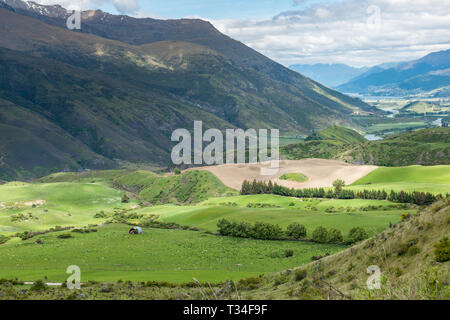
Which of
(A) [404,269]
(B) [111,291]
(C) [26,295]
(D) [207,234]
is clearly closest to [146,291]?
(B) [111,291]

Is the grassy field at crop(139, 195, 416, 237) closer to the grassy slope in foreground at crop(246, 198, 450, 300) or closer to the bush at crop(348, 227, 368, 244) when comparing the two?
the bush at crop(348, 227, 368, 244)

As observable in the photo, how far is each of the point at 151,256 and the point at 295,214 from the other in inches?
2359

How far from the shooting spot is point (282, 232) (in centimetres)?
11812

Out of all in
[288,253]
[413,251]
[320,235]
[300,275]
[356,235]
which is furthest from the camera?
[320,235]

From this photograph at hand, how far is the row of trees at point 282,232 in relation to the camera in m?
104

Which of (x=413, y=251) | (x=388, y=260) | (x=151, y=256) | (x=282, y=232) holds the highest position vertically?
(x=413, y=251)

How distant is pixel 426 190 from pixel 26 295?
154059mm

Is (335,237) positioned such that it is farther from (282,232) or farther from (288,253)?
(288,253)

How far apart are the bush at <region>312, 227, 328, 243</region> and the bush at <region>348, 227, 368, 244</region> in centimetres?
567

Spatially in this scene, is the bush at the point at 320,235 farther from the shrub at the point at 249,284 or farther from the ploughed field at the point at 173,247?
the shrub at the point at 249,284

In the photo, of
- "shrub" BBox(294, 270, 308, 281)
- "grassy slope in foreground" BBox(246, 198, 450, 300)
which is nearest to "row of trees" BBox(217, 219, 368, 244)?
"grassy slope in foreground" BBox(246, 198, 450, 300)

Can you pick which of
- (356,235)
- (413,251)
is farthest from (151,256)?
(413,251)
